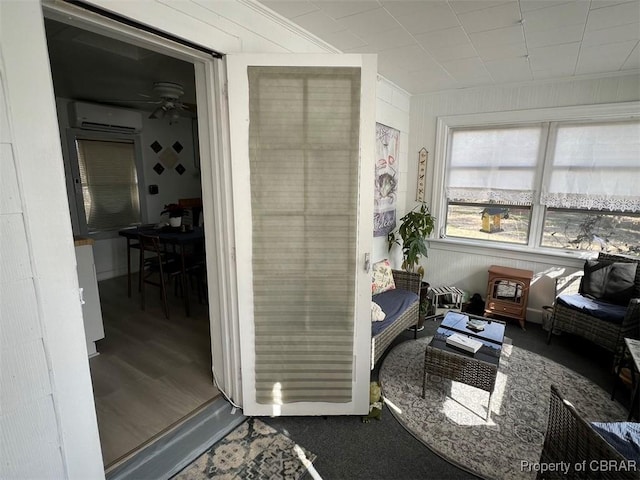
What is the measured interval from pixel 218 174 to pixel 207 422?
1634 mm

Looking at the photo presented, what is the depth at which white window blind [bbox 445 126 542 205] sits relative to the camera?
3.73 metres

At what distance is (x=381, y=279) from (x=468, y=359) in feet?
4.38

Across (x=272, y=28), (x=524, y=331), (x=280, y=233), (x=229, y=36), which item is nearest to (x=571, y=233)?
(x=524, y=331)

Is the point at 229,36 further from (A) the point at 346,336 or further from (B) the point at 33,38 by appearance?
(A) the point at 346,336

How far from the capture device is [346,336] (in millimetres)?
2176

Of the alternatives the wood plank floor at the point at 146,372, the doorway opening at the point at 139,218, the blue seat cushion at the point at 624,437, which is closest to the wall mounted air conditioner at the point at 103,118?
the doorway opening at the point at 139,218

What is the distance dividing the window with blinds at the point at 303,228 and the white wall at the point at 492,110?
262cm

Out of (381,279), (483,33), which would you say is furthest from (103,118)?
(483,33)

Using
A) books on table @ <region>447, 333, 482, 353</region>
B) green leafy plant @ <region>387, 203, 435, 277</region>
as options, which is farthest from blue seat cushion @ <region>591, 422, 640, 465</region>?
green leafy plant @ <region>387, 203, 435, 277</region>

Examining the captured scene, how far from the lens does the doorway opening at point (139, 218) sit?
226 cm

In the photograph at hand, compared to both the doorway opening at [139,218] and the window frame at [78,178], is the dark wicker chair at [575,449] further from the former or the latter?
the window frame at [78,178]

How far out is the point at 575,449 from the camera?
1.30 metres

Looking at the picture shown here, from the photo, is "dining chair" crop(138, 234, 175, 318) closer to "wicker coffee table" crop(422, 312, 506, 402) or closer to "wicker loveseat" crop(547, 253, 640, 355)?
"wicker coffee table" crop(422, 312, 506, 402)

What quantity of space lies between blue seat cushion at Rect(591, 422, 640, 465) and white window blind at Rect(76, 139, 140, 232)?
579 cm
